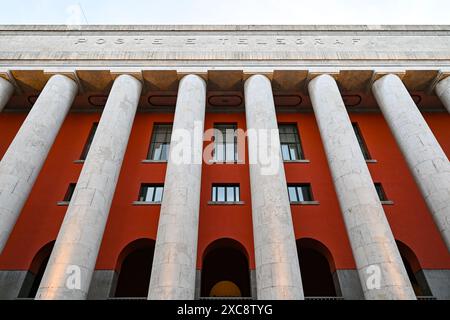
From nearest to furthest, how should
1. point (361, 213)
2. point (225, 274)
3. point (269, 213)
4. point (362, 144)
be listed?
point (269, 213) < point (361, 213) < point (225, 274) < point (362, 144)

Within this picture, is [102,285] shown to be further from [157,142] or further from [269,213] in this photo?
[157,142]

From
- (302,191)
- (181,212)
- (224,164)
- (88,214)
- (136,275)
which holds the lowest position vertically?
(136,275)

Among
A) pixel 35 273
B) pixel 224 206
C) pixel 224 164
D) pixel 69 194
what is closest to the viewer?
pixel 35 273

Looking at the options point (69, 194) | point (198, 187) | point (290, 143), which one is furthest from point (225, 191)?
point (69, 194)

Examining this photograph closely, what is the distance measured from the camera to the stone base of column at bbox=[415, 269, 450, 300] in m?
12.7

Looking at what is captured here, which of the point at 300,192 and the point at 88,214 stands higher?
the point at 300,192

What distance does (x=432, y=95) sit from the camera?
1922cm

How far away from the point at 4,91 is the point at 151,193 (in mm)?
10534

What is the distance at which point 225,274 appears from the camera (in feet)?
60.3

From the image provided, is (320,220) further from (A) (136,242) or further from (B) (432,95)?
(B) (432,95)

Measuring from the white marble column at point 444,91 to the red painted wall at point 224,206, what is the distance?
10.0 feet

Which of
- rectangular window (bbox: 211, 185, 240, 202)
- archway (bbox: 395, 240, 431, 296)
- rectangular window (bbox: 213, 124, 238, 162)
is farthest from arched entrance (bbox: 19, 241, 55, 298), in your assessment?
archway (bbox: 395, 240, 431, 296)

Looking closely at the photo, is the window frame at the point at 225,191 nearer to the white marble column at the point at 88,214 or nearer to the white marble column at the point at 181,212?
the white marble column at the point at 181,212

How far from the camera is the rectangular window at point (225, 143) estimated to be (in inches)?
720
